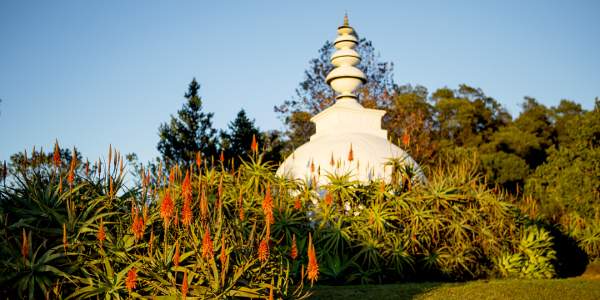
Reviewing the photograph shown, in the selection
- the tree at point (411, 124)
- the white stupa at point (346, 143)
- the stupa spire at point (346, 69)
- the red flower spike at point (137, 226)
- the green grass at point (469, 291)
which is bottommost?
the green grass at point (469, 291)

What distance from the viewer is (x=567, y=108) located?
33.5 meters

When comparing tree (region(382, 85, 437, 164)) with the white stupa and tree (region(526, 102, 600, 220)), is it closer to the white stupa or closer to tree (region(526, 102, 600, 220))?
tree (region(526, 102, 600, 220))

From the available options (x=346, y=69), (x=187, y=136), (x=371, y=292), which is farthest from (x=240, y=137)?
(x=371, y=292)

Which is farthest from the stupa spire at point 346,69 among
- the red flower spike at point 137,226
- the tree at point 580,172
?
the red flower spike at point 137,226

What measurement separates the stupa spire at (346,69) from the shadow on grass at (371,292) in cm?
507

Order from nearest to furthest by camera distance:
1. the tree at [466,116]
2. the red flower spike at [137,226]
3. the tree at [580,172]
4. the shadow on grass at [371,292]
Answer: the red flower spike at [137,226] < the shadow on grass at [371,292] < the tree at [580,172] < the tree at [466,116]

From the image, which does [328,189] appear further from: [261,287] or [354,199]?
[261,287]

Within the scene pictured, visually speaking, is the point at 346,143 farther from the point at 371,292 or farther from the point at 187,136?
the point at 187,136

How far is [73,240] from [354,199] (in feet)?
15.8

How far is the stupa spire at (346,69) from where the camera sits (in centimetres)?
1143

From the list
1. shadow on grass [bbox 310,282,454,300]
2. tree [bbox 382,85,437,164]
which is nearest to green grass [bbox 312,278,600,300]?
shadow on grass [bbox 310,282,454,300]

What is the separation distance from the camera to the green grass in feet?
21.5

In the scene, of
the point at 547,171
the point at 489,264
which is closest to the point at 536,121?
the point at 547,171

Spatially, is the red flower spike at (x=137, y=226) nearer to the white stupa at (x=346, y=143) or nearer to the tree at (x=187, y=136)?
the white stupa at (x=346, y=143)
